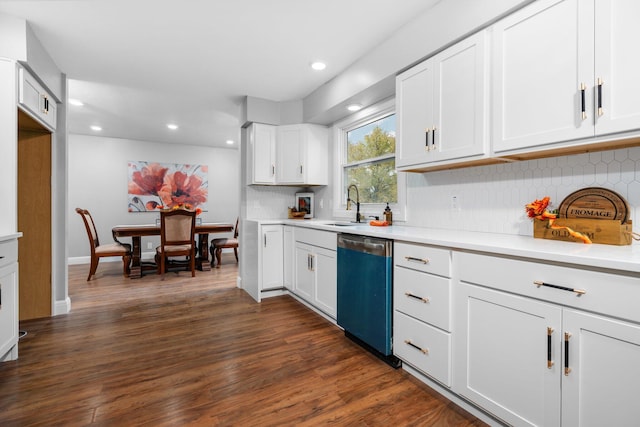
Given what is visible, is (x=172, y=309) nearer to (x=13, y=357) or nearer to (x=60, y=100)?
(x=13, y=357)

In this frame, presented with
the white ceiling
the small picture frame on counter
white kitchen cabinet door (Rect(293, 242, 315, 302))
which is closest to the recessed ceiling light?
the white ceiling

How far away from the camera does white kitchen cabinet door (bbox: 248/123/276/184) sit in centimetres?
388

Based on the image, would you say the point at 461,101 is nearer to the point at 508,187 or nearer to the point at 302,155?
the point at 508,187

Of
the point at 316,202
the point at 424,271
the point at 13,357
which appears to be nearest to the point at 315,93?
the point at 316,202

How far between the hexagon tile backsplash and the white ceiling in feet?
4.05

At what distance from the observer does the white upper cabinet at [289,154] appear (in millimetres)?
3869

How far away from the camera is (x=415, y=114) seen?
227 centimetres

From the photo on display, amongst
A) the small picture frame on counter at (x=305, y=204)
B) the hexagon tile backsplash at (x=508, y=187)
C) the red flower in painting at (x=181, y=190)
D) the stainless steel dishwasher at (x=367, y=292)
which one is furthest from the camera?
the red flower in painting at (x=181, y=190)

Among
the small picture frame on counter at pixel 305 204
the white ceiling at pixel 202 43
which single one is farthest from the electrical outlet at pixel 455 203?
the small picture frame on counter at pixel 305 204

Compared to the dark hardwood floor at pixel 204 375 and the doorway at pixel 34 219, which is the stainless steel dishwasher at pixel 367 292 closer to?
the dark hardwood floor at pixel 204 375

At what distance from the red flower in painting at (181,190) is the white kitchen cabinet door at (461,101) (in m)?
5.79

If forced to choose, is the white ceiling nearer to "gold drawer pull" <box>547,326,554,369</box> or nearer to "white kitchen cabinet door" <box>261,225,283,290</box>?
"white kitchen cabinet door" <box>261,225,283,290</box>

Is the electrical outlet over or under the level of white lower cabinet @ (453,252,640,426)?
over

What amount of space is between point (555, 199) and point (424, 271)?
854 millimetres
